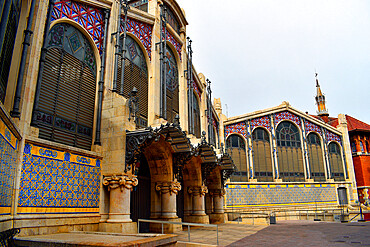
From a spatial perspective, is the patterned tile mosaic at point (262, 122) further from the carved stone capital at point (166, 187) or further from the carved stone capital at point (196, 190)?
the carved stone capital at point (166, 187)

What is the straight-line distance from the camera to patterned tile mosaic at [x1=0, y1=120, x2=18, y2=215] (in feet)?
25.7

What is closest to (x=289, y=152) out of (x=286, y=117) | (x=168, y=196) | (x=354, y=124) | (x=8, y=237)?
(x=286, y=117)

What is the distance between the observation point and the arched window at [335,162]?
37344 mm

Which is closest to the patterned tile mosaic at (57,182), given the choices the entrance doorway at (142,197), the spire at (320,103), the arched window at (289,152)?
the entrance doorway at (142,197)

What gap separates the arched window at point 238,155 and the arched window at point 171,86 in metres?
15.6

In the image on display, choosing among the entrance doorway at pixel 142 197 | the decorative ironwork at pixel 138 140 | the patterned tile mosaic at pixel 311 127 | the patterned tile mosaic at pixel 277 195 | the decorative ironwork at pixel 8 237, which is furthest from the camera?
the patterned tile mosaic at pixel 311 127

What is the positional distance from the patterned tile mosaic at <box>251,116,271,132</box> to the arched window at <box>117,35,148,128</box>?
2132 centimetres

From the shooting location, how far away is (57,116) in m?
11.6

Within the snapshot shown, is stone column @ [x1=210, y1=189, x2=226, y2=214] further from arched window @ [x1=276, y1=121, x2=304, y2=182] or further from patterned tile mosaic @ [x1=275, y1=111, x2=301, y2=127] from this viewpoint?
patterned tile mosaic @ [x1=275, y1=111, x2=301, y2=127]

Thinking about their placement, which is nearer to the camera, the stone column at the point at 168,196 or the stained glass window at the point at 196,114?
the stone column at the point at 168,196

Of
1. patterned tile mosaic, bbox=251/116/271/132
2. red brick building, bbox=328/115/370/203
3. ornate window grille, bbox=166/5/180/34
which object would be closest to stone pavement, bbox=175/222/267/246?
ornate window grille, bbox=166/5/180/34

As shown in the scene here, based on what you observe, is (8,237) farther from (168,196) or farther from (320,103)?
(320,103)

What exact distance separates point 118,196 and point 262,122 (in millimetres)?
27040

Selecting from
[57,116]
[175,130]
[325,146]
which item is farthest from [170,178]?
[325,146]
